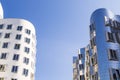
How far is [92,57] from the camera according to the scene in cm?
4012

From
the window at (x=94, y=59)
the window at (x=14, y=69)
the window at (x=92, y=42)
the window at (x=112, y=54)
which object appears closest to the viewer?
the window at (x=112, y=54)

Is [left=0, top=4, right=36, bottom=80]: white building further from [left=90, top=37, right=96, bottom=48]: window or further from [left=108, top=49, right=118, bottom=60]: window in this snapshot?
[left=108, top=49, right=118, bottom=60]: window

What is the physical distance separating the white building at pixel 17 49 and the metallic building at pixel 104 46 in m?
21.8

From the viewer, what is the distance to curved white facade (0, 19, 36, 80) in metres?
53.9

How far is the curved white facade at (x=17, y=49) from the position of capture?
5388 centimetres

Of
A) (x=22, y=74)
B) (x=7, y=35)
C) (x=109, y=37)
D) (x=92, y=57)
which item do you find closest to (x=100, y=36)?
(x=109, y=37)

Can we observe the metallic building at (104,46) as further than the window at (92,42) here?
No

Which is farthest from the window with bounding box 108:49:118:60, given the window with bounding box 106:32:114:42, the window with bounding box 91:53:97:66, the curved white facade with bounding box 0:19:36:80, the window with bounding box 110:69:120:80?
the curved white facade with bounding box 0:19:36:80

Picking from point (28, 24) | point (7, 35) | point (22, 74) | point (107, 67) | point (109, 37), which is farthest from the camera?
point (28, 24)

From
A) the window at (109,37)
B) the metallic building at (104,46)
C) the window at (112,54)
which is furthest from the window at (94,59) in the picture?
the window at (109,37)

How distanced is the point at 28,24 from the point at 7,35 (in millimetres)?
7609

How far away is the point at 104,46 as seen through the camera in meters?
37.9

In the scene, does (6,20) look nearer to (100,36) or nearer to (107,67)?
(100,36)

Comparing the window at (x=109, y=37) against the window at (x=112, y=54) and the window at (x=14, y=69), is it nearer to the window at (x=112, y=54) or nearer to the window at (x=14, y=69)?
the window at (x=112, y=54)
